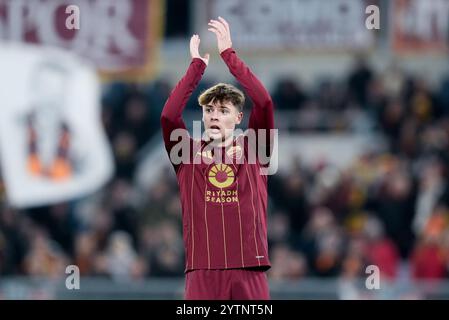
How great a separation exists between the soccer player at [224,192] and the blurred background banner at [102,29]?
10.6 metres

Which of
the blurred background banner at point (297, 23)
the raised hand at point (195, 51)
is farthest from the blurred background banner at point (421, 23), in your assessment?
the raised hand at point (195, 51)

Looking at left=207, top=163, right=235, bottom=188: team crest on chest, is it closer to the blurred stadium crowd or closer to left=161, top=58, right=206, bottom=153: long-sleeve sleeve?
left=161, top=58, right=206, bottom=153: long-sleeve sleeve

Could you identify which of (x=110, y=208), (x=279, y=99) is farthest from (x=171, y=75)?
(x=110, y=208)

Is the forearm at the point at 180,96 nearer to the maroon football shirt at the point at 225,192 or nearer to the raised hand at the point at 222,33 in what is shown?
the maroon football shirt at the point at 225,192

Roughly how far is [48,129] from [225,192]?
32.7ft

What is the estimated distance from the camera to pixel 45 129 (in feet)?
55.2

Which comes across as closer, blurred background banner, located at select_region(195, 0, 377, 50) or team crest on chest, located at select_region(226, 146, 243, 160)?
team crest on chest, located at select_region(226, 146, 243, 160)

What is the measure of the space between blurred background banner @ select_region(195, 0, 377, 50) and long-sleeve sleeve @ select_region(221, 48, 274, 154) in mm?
10796

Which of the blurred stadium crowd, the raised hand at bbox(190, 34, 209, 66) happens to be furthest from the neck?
the blurred stadium crowd

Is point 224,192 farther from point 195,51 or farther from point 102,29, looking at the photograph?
point 102,29

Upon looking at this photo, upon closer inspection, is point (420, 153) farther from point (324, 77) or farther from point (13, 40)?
point (13, 40)

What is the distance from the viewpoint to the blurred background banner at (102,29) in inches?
690

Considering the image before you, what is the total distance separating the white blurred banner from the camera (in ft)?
53.7

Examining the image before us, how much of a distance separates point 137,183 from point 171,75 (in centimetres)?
280
